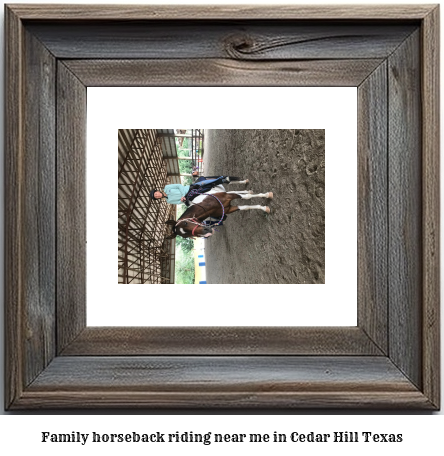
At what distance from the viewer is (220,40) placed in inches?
34.6

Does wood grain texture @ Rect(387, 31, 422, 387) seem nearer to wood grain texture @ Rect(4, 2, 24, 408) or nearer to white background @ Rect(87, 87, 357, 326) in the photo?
white background @ Rect(87, 87, 357, 326)

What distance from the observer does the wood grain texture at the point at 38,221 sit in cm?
88

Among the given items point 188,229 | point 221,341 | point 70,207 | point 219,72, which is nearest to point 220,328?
point 221,341

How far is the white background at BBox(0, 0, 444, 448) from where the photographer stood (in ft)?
2.90

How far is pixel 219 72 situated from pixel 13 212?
436mm

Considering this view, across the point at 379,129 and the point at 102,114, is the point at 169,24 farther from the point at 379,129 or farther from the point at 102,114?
the point at 379,129

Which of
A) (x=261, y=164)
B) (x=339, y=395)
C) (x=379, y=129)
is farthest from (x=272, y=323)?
(x=379, y=129)

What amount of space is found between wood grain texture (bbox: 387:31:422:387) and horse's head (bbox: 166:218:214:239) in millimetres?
324

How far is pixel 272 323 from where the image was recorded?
89 cm
